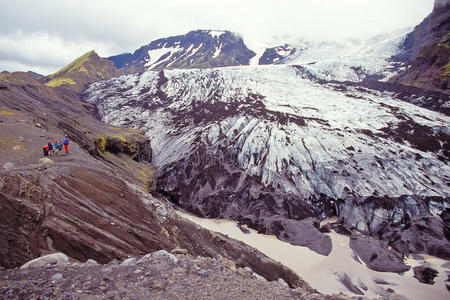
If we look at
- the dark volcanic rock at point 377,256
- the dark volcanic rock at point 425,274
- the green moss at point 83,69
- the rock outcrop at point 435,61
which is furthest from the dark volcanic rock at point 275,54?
the dark volcanic rock at point 425,274

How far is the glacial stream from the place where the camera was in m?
23.1

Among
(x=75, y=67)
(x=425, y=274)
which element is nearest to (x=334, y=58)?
(x=425, y=274)

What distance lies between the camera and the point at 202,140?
48.2m

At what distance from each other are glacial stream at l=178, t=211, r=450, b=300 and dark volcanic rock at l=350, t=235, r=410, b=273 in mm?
533

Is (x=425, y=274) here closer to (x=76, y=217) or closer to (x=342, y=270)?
(x=342, y=270)

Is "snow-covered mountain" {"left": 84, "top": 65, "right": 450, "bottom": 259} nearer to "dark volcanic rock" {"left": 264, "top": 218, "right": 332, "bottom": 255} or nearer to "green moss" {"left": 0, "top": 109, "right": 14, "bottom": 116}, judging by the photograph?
"dark volcanic rock" {"left": 264, "top": 218, "right": 332, "bottom": 255}

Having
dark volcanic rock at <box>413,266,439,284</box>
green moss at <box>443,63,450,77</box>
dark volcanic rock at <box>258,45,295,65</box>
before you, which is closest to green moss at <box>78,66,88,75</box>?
dark volcanic rock at <box>258,45,295,65</box>

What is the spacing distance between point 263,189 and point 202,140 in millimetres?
16697

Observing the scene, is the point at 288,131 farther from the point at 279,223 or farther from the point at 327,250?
the point at 327,250

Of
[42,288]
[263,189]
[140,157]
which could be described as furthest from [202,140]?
[42,288]

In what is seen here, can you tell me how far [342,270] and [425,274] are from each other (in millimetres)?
8168

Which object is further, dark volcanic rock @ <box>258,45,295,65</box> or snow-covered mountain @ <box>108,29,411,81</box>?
dark volcanic rock @ <box>258,45,295,65</box>

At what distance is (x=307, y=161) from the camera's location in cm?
4309

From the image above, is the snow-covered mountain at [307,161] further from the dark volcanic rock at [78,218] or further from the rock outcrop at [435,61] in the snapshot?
the dark volcanic rock at [78,218]
